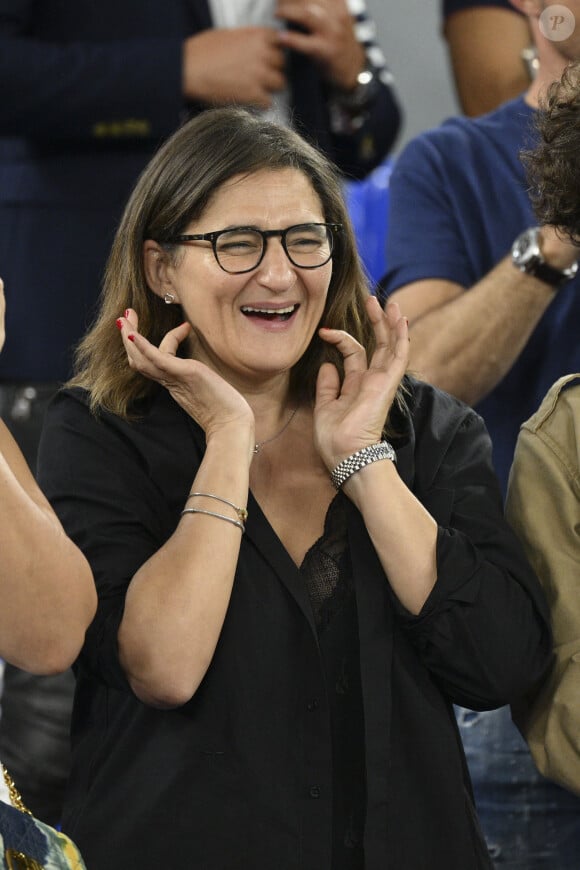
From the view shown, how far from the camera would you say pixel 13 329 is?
2.76 meters

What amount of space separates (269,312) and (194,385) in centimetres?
17

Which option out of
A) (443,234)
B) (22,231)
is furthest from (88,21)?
(443,234)

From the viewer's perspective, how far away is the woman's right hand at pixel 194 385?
192 centimetres

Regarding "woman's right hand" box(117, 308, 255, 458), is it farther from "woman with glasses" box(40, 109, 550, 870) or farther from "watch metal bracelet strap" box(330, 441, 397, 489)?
"watch metal bracelet strap" box(330, 441, 397, 489)

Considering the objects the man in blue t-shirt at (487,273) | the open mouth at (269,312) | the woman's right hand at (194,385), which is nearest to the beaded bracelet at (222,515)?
the woman's right hand at (194,385)

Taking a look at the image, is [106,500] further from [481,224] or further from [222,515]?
[481,224]

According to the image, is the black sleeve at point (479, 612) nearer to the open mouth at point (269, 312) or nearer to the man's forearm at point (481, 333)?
the open mouth at point (269, 312)

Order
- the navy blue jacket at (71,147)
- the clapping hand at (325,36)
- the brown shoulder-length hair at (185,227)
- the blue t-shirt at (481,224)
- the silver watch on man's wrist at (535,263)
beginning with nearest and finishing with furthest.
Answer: the brown shoulder-length hair at (185,227)
the silver watch on man's wrist at (535,263)
the blue t-shirt at (481,224)
the navy blue jacket at (71,147)
the clapping hand at (325,36)

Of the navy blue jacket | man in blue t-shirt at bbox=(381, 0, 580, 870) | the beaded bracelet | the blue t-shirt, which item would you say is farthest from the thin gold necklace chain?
the navy blue jacket

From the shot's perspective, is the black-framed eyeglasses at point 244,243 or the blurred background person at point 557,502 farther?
the black-framed eyeglasses at point 244,243

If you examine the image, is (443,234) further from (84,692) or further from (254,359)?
(84,692)

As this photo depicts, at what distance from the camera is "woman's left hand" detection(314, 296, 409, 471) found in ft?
6.41

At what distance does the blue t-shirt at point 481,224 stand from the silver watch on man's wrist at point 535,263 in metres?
0.10

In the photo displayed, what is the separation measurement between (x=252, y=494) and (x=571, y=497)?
16.8 inches
